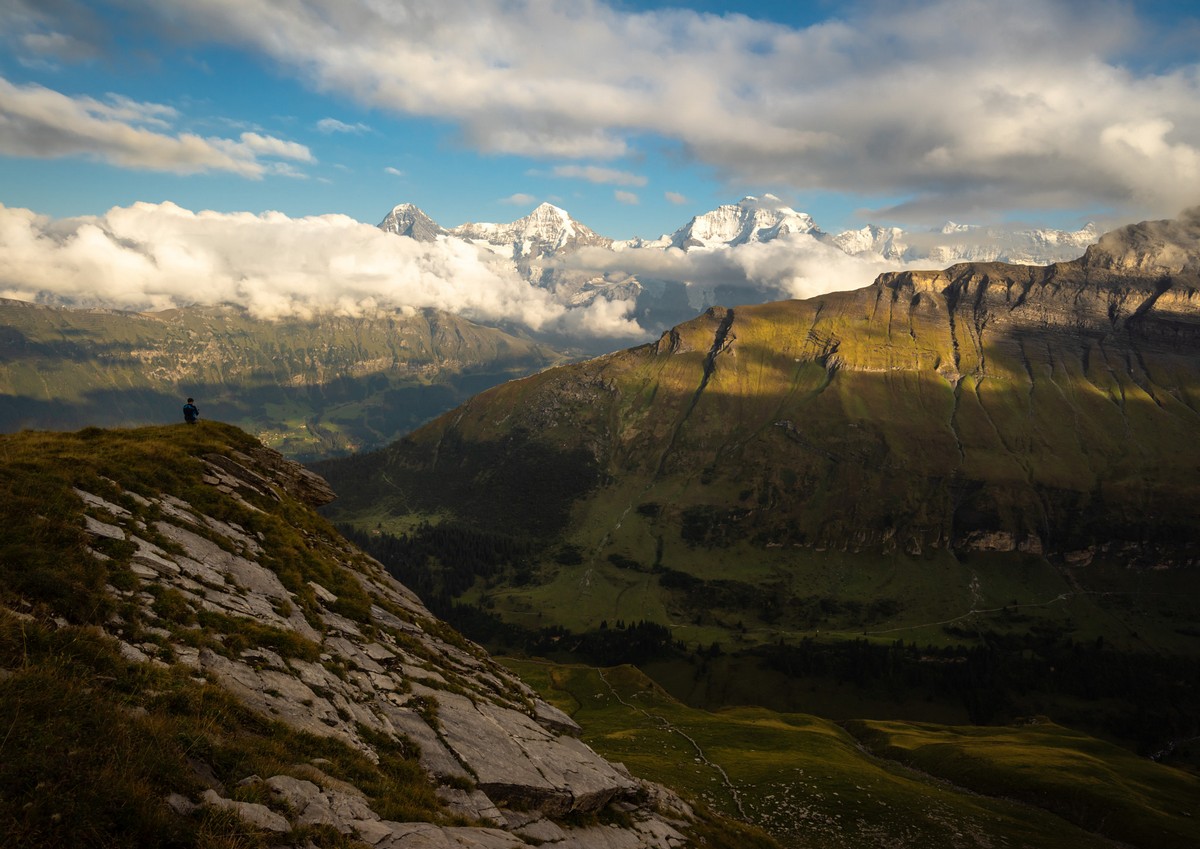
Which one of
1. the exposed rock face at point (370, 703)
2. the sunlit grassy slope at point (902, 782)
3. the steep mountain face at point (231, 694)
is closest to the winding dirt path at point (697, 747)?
the sunlit grassy slope at point (902, 782)

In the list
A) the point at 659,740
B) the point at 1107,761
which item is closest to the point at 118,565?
the point at 659,740

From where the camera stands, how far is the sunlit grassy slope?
5097 cm

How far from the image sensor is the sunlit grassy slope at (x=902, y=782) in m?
51.0

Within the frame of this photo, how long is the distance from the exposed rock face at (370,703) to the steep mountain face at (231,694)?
0.09m

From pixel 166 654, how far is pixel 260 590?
8.91 m

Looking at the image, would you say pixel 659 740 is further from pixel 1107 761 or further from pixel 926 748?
pixel 1107 761

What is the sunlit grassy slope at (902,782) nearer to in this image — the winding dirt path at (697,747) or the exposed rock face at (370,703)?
the winding dirt path at (697,747)

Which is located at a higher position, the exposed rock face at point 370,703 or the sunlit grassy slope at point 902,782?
the exposed rock face at point 370,703

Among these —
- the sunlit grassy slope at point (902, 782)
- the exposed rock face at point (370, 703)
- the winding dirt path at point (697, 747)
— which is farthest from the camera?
the winding dirt path at point (697, 747)

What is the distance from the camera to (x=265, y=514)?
33844mm

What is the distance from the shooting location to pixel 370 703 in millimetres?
22422

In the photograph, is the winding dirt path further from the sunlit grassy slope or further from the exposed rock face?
the exposed rock face

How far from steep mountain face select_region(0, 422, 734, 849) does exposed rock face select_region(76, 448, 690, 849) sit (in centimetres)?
9

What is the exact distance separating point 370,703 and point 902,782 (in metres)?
64.9
